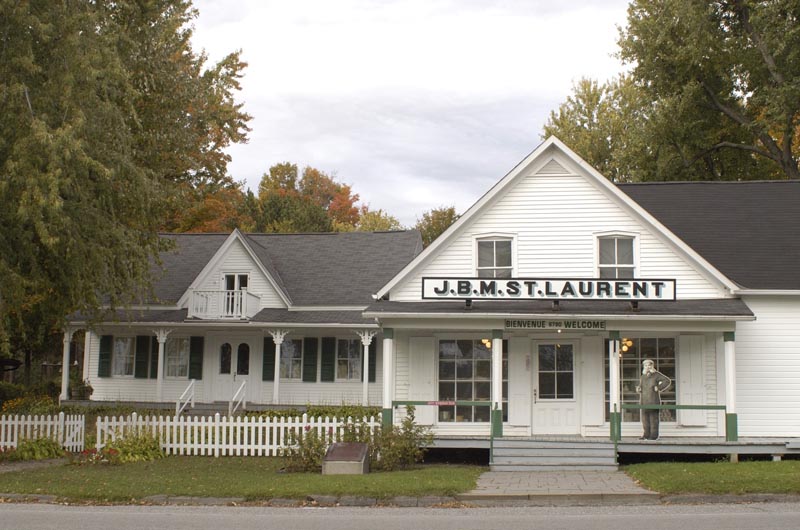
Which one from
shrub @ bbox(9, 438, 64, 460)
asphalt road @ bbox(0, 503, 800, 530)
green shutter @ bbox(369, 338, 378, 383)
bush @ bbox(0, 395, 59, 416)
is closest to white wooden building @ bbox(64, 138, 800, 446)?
asphalt road @ bbox(0, 503, 800, 530)

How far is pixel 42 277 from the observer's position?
64.2ft

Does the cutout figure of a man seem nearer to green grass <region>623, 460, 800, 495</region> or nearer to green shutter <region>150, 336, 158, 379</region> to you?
green grass <region>623, 460, 800, 495</region>

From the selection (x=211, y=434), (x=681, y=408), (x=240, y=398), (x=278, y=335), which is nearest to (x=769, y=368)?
(x=681, y=408)

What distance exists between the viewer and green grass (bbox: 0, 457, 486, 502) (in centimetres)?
1496

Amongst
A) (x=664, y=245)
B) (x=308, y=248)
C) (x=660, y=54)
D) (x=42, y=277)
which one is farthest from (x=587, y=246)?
(x=660, y=54)

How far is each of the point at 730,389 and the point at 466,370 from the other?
20.5 ft

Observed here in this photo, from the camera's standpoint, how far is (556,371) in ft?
71.1

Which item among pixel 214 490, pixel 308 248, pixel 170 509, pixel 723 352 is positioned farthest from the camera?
pixel 308 248

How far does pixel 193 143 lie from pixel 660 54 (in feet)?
72.1

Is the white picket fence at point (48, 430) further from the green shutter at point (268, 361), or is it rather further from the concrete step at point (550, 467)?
the concrete step at point (550, 467)

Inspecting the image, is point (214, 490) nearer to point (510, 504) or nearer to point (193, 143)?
point (510, 504)

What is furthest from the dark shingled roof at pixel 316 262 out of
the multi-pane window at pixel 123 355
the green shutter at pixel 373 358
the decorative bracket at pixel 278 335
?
the decorative bracket at pixel 278 335

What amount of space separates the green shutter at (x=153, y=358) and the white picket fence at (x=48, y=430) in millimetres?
9096

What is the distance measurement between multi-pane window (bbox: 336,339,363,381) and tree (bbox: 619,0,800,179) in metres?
17.6
